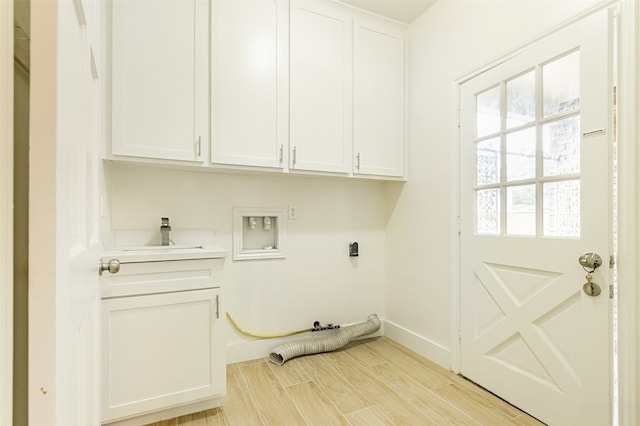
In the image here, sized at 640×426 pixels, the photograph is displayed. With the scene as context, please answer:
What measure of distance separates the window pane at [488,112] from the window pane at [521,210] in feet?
1.35

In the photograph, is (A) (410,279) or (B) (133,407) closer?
(B) (133,407)

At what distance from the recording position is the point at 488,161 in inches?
80.0

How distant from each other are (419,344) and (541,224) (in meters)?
1.34

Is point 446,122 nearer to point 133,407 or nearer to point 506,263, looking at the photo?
point 506,263

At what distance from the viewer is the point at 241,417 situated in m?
1.74

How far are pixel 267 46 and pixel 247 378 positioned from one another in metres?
2.25

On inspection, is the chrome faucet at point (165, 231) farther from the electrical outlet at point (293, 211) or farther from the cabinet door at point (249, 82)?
the electrical outlet at point (293, 211)

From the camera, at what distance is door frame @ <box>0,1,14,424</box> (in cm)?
37

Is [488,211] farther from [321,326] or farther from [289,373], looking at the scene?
[289,373]

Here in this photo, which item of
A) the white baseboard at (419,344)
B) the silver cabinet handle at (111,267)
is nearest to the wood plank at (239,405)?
the silver cabinet handle at (111,267)

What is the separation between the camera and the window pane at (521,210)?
1760 mm

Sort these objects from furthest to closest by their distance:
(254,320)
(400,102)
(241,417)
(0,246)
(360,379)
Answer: (400,102) → (254,320) → (360,379) → (241,417) → (0,246)

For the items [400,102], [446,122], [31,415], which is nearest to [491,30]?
[446,122]

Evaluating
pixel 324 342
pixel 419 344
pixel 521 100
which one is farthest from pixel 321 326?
pixel 521 100
